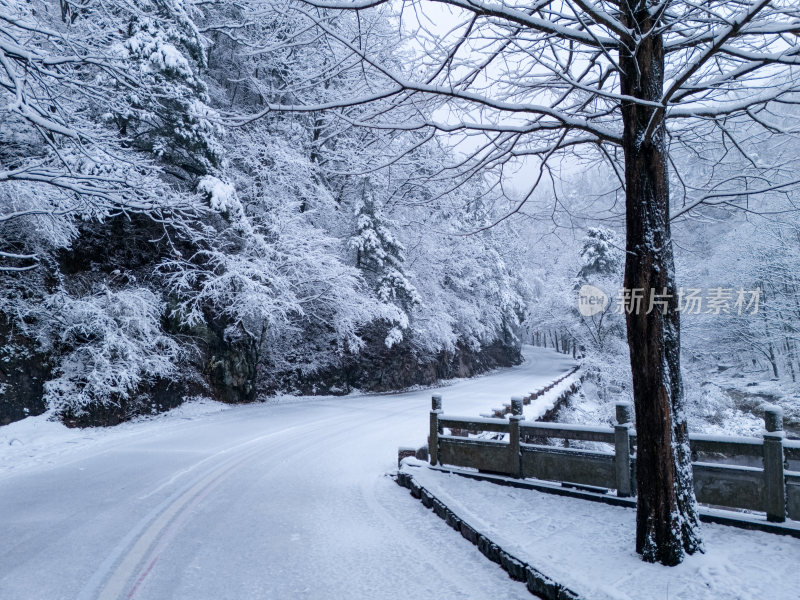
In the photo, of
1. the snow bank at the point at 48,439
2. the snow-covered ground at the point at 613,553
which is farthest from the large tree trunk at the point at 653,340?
the snow bank at the point at 48,439

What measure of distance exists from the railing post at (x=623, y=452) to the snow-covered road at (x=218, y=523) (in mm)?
2389

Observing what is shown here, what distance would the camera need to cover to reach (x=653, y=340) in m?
4.57

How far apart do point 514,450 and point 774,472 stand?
3.09 metres

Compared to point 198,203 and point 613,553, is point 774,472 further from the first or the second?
point 198,203

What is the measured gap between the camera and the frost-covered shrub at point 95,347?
12.1 m

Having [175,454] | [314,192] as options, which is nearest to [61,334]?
[175,454]

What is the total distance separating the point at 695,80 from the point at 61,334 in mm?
14071

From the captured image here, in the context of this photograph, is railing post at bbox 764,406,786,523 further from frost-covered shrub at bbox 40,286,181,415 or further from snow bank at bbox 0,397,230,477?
frost-covered shrub at bbox 40,286,181,415

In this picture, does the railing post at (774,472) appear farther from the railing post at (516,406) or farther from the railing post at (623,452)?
the railing post at (516,406)

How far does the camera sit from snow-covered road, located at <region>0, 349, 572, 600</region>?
13.8 feet

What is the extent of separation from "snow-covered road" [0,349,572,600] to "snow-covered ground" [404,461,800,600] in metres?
0.46

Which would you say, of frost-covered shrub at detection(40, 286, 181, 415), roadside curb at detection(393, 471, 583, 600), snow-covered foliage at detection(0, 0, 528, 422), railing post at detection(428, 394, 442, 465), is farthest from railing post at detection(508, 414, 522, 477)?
frost-covered shrub at detection(40, 286, 181, 415)

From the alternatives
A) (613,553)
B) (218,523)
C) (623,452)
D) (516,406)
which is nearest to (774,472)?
(623,452)

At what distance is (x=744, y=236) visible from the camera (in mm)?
30141
